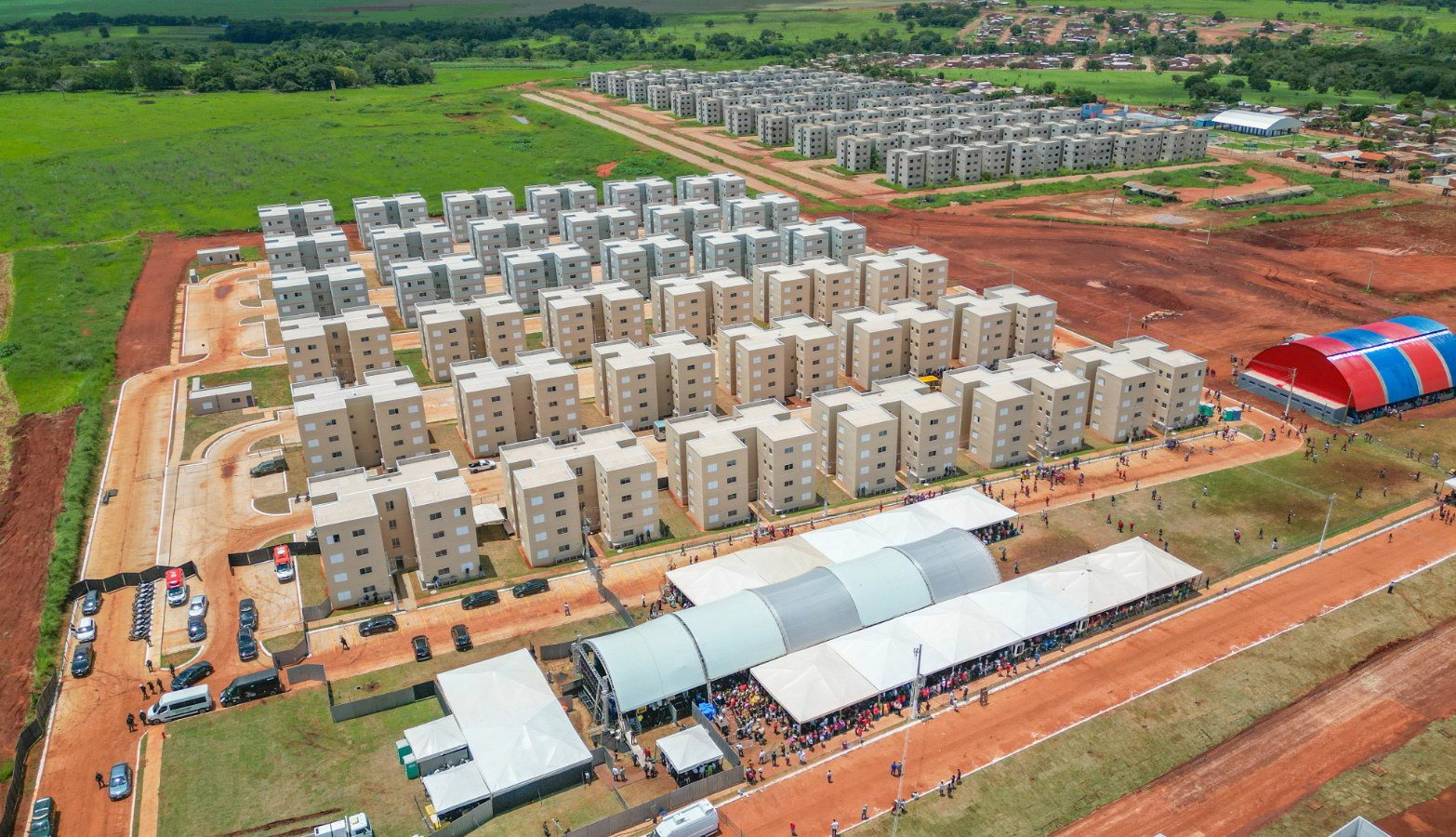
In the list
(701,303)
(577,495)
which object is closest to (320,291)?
(701,303)

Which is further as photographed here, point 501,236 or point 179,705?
point 501,236

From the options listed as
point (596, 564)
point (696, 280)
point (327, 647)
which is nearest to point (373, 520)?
point (327, 647)

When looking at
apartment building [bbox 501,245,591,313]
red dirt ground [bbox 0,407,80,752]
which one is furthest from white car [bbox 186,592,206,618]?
apartment building [bbox 501,245,591,313]

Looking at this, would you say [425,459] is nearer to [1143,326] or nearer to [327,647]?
[327,647]

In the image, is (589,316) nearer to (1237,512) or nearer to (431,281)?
(431,281)

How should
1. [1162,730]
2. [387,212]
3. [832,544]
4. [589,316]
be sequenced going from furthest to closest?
1. [387,212]
2. [589,316]
3. [832,544]
4. [1162,730]
